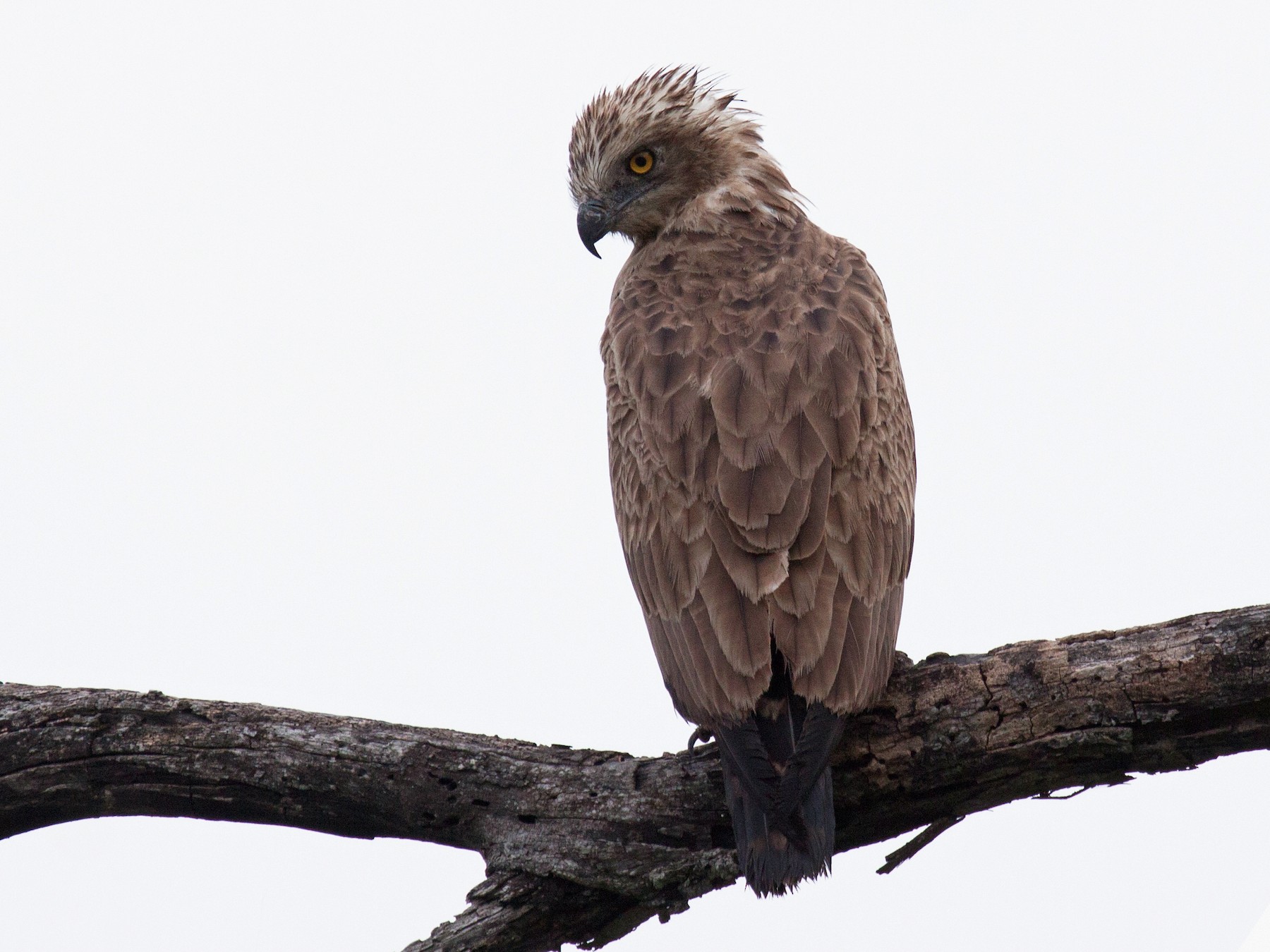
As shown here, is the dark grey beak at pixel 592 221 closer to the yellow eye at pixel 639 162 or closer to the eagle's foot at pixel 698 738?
the yellow eye at pixel 639 162

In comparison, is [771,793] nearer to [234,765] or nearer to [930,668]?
[930,668]

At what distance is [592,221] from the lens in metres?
7.44

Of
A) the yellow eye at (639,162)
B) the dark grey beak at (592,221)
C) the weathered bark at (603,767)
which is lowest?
the weathered bark at (603,767)

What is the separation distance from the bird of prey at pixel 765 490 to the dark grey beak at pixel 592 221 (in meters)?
0.46

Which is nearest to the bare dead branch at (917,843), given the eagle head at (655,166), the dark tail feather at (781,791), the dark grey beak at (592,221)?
the dark tail feather at (781,791)

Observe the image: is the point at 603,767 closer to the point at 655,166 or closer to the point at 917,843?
the point at 917,843

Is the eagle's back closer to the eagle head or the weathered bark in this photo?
the weathered bark

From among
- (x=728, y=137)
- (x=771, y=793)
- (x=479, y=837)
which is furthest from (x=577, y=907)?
(x=728, y=137)

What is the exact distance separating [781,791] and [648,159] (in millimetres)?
4126

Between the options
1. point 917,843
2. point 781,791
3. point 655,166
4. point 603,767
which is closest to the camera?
point 781,791

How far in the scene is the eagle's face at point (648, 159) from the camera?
739 cm

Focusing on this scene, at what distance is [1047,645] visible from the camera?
4934 mm

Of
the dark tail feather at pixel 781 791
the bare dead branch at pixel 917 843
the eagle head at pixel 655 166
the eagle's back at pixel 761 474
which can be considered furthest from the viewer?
the eagle head at pixel 655 166

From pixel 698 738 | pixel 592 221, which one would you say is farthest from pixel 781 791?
pixel 592 221
